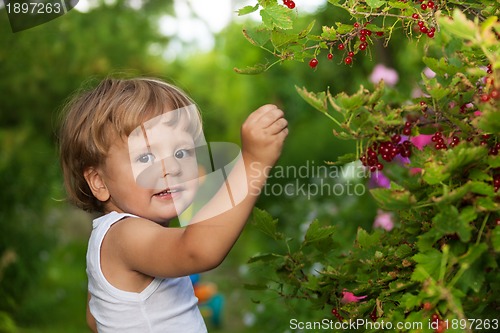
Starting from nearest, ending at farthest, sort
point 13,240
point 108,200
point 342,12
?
point 108,200
point 342,12
point 13,240

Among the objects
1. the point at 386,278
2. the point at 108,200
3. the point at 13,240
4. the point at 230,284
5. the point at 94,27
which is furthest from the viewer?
the point at 94,27

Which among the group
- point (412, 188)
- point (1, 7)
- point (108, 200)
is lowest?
point (1, 7)

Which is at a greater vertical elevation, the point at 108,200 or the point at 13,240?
the point at 108,200

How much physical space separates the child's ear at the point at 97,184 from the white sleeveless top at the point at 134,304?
0.08 m

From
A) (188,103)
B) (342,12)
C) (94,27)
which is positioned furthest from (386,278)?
(94,27)

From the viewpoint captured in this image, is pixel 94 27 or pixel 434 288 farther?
pixel 94 27

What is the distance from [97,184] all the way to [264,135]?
70cm

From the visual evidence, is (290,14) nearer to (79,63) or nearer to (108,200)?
(108,200)

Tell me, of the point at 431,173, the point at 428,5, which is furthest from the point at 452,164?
the point at 428,5

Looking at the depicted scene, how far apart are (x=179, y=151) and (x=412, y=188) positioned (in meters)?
0.68

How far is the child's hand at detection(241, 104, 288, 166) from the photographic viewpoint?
65.3 inches

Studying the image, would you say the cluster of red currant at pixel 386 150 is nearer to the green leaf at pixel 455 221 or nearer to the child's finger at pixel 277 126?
the child's finger at pixel 277 126

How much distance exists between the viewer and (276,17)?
5.79 ft

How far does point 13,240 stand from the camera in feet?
20.0
